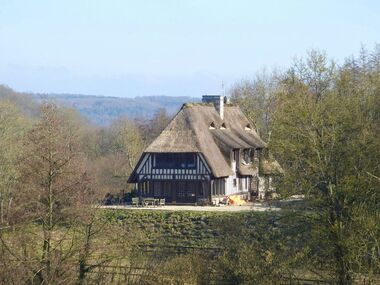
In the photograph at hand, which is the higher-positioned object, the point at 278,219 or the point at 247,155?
the point at 247,155

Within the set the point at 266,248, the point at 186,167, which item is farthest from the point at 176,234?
the point at 266,248

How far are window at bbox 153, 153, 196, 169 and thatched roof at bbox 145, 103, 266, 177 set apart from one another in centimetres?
53

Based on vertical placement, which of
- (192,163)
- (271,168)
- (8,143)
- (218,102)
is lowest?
(192,163)

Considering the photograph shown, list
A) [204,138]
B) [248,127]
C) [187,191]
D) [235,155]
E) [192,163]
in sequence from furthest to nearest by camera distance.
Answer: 1. [248,127]
2. [235,155]
3. [204,138]
4. [187,191]
5. [192,163]

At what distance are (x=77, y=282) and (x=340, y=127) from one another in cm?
823

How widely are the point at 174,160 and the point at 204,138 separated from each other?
7.26 feet

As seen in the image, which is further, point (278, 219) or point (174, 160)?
point (174, 160)

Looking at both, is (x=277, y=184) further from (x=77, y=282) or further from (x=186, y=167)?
(x=186, y=167)

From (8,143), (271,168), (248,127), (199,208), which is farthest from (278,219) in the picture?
(248,127)

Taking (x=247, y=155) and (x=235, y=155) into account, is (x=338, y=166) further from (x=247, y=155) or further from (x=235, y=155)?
(x=247, y=155)

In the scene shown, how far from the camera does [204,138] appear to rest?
43406 millimetres

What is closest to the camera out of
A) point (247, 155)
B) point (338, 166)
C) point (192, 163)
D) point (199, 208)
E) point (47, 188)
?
point (47, 188)

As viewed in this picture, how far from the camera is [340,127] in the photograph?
20203 millimetres

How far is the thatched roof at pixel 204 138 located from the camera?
4256cm
